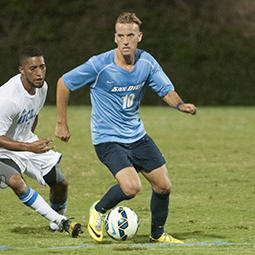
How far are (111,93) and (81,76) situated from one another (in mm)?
318

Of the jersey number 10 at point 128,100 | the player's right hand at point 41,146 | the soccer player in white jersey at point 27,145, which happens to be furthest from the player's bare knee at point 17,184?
the jersey number 10 at point 128,100

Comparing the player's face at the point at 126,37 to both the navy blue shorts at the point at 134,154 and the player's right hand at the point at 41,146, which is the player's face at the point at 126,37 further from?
the player's right hand at the point at 41,146

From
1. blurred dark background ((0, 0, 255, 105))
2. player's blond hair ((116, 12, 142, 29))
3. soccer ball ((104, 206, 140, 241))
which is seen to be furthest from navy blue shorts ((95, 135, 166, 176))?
blurred dark background ((0, 0, 255, 105))

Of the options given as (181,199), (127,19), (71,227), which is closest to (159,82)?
(127,19)

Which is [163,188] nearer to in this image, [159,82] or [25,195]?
[159,82]

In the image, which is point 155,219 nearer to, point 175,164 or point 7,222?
point 7,222

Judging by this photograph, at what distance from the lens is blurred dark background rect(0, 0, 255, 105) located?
2792 centimetres

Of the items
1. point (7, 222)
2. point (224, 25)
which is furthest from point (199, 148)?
point (224, 25)

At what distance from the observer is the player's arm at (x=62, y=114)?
6199mm

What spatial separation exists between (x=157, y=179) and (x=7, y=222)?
1974 mm

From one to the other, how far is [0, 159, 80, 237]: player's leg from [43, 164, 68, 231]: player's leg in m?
0.37

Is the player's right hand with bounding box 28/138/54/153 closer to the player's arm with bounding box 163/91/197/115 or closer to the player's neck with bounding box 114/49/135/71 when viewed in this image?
the player's neck with bounding box 114/49/135/71

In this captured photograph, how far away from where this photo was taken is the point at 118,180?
612cm

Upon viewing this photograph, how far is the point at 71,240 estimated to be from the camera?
250 inches
